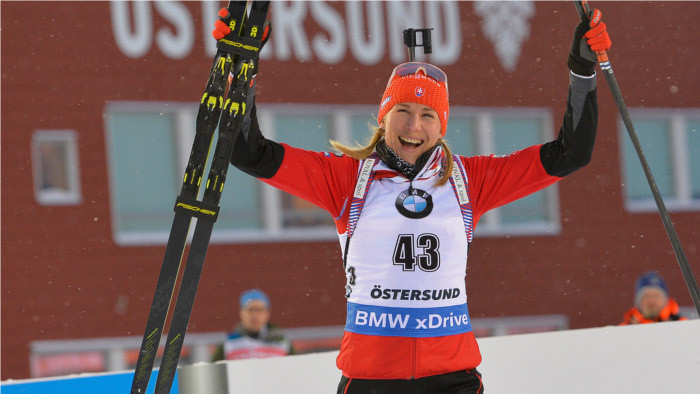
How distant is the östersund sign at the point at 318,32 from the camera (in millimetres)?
12172

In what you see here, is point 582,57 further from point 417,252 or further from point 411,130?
point 417,252

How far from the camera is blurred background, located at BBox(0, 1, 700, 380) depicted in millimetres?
11852

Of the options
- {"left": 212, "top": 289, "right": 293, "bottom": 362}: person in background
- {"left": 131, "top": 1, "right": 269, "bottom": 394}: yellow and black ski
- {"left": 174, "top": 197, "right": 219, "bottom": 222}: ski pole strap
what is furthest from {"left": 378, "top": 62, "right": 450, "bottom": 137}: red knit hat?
{"left": 212, "top": 289, "right": 293, "bottom": 362}: person in background

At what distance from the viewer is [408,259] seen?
3102 millimetres

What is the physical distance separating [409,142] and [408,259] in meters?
0.39

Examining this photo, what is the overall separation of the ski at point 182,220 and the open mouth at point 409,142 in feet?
2.01

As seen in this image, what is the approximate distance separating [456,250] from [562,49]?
1127 cm

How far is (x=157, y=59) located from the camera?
1233 centimetres

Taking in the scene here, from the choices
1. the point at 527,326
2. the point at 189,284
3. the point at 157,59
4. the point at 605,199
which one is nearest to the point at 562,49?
the point at 605,199

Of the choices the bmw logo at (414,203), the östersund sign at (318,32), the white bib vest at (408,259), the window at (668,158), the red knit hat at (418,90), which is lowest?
the white bib vest at (408,259)

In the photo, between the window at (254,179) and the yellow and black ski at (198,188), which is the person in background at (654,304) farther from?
the window at (254,179)

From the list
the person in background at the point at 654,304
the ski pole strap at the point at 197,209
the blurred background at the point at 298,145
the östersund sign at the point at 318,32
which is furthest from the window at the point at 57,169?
the ski pole strap at the point at 197,209

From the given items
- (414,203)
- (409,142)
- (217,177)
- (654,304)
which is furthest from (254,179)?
(217,177)

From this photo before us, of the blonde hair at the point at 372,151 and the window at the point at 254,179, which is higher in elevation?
the window at the point at 254,179
